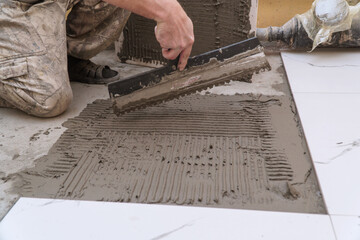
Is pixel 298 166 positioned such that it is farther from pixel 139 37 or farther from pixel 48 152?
pixel 139 37

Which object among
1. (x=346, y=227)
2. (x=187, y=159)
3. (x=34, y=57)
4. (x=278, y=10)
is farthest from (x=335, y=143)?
(x=278, y=10)

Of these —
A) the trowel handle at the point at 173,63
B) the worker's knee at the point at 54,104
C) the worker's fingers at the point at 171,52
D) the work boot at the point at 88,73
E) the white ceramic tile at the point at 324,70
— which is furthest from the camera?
the work boot at the point at 88,73

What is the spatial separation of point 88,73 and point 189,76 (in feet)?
2.87

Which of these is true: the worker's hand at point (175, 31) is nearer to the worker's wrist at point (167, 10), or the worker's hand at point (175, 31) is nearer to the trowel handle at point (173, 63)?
the worker's wrist at point (167, 10)

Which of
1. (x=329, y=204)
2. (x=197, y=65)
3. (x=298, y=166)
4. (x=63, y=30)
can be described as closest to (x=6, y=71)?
(x=63, y=30)

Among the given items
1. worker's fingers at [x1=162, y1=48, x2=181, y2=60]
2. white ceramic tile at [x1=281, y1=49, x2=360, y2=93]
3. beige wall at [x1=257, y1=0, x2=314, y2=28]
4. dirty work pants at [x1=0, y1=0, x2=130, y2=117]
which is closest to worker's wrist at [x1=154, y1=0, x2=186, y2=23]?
worker's fingers at [x1=162, y1=48, x2=181, y2=60]

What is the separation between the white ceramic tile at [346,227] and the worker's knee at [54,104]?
1376 mm

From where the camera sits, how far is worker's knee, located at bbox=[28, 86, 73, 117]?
5.77 ft

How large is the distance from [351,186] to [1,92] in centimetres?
169

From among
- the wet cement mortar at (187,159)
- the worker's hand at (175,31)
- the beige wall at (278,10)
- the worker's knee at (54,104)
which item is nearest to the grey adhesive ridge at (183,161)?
the wet cement mortar at (187,159)

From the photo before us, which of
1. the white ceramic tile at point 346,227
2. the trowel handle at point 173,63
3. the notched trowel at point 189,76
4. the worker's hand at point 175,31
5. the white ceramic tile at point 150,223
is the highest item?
the worker's hand at point 175,31

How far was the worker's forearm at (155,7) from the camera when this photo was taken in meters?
1.38

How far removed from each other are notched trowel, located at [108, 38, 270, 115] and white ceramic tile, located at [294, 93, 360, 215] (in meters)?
0.37

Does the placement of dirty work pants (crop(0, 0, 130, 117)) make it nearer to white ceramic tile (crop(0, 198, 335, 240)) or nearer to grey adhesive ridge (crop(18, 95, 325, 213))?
grey adhesive ridge (crop(18, 95, 325, 213))
